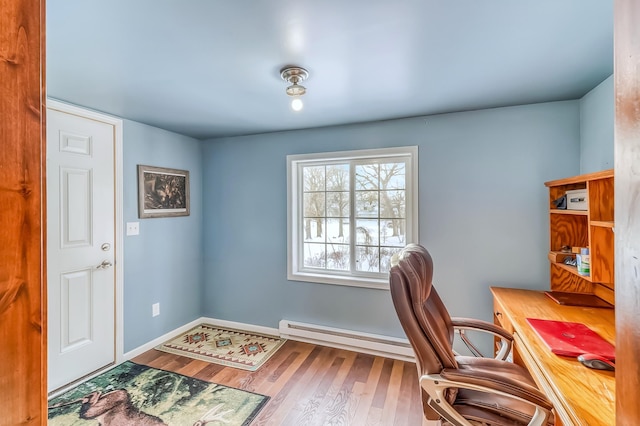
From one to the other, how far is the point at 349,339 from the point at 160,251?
6.86 feet

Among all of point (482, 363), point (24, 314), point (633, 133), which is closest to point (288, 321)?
point (482, 363)

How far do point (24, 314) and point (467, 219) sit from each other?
262 centimetres

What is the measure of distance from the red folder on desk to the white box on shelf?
696 millimetres

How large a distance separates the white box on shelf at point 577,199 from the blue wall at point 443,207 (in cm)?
38

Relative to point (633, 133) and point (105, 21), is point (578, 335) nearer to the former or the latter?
point (633, 133)

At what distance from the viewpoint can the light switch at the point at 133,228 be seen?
2619 mm

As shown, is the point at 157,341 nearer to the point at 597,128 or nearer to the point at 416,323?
the point at 416,323

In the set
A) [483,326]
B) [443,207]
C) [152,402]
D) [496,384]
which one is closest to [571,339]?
[483,326]

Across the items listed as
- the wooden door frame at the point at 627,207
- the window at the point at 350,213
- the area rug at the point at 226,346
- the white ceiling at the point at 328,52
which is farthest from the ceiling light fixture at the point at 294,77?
the area rug at the point at 226,346

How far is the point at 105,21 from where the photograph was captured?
122 centimetres

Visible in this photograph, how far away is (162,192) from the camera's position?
9.58ft

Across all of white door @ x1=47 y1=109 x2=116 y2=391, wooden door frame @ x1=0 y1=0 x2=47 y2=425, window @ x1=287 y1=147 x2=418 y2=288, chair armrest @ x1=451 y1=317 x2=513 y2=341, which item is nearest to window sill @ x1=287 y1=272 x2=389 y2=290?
window @ x1=287 y1=147 x2=418 y2=288

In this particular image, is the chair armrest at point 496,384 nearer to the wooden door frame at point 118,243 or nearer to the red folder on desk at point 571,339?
the red folder on desk at point 571,339

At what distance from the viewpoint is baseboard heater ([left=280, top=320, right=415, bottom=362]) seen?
2.55 metres
